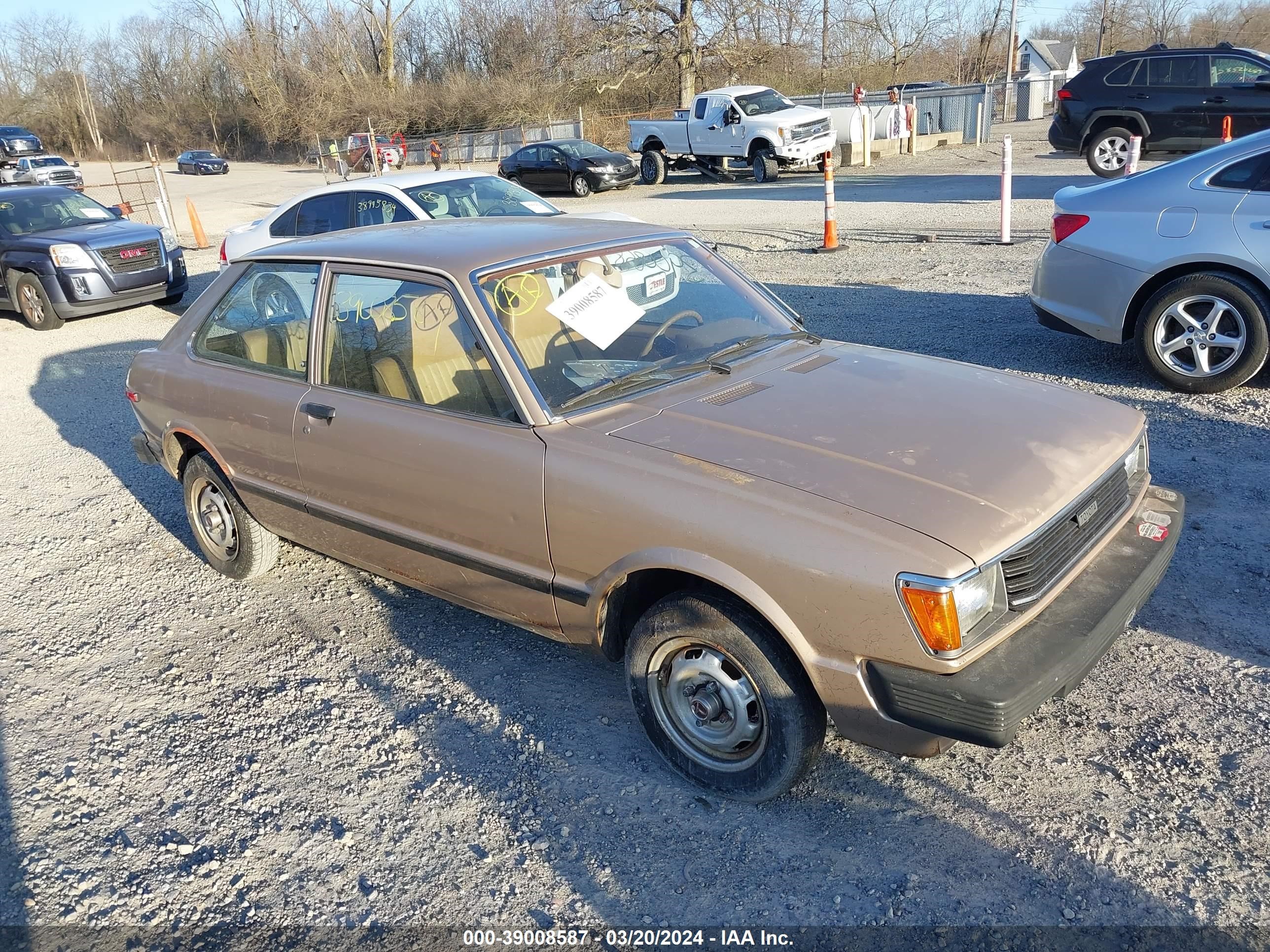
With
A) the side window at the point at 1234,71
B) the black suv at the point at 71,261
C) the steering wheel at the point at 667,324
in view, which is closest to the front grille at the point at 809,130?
the side window at the point at 1234,71

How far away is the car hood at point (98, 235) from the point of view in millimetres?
12062

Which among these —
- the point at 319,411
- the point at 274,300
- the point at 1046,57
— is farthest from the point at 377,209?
the point at 1046,57

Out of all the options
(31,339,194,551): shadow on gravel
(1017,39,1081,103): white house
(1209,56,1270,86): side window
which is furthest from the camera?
(1017,39,1081,103): white house

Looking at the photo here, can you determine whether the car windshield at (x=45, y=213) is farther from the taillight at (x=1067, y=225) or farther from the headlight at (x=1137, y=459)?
the headlight at (x=1137, y=459)

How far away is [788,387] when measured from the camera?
11.3 feet

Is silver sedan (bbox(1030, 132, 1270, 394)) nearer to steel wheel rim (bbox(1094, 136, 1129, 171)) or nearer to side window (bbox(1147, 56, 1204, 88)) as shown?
side window (bbox(1147, 56, 1204, 88))

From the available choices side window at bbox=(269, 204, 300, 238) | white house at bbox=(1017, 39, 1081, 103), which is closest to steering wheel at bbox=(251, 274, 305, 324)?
side window at bbox=(269, 204, 300, 238)

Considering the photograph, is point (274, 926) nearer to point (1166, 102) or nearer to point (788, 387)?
point (788, 387)

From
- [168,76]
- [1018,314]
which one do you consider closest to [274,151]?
[168,76]

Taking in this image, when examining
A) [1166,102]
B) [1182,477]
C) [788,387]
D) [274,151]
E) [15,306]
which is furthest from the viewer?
[274,151]

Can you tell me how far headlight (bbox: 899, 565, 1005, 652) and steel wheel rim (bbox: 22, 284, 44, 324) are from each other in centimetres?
1279

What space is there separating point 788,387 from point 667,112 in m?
36.5

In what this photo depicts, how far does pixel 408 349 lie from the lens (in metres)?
3.72

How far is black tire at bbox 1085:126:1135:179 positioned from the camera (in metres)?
16.5
